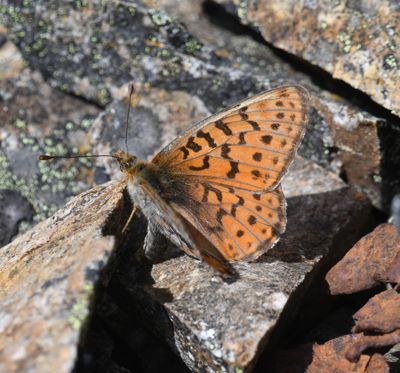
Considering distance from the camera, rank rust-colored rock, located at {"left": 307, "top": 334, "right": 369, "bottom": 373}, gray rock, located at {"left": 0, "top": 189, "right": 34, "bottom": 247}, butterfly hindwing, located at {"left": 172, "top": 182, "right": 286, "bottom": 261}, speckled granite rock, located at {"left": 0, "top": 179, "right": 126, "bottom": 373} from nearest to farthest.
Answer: speckled granite rock, located at {"left": 0, "top": 179, "right": 126, "bottom": 373} < rust-colored rock, located at {"left": 307, "top": 334, "right": 369, "bottom": 373} < butterfly hindwing, located at {"left": 172, "top": 182, "right": 286, "bottom": 261} < gray rock, located at {"left": 0, "top": 189, "right": 34, "bottom": 247}

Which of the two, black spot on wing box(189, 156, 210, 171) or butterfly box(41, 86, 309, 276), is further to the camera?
black spot on wing box(189, 156, 210, 171)

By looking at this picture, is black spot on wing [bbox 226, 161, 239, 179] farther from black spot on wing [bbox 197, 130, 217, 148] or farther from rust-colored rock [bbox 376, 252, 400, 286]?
rust-colored rock [bbox 376, 252, 400, 286]

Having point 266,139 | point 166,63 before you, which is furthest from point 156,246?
point 166,63

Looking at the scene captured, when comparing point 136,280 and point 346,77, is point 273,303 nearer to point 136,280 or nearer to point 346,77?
point 136,280

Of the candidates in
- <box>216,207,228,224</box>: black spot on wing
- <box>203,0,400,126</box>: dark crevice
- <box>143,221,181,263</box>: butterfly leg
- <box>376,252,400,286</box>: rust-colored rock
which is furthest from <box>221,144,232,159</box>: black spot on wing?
<box>203,0,400,126</box>: dark crevice

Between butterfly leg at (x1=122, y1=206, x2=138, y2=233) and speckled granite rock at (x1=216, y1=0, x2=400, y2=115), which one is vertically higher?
speckled granite rock at (x1=216, y1=0, x2=400, y2=115)

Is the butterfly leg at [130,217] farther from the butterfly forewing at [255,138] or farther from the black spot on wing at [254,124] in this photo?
the black spot on wing at [254,124]

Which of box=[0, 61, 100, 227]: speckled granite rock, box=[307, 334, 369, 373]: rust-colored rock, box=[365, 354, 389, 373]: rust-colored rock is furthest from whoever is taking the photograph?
box=[0, 61, 100, 227]: speckled granite rock
